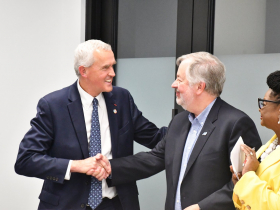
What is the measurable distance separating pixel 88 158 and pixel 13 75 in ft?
5.26

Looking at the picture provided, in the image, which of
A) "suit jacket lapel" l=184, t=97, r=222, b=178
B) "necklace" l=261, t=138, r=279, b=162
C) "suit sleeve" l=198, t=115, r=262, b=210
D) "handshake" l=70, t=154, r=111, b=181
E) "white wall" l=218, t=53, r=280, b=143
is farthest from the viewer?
"white wall" l=218, t=53, r=280, b=143

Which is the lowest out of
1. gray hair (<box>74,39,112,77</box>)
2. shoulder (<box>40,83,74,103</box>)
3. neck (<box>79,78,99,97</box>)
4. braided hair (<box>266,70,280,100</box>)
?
shoulder (<box>40,83,74,103</box>)

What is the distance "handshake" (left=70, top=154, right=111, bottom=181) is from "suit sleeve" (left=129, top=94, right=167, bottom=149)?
399mm

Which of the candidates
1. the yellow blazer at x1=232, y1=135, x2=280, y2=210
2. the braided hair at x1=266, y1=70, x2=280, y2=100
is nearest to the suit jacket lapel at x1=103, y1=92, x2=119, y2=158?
the yellow blazer at x1=232, y1=135, x2=280, y2=210

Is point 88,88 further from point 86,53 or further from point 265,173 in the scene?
point 265,173

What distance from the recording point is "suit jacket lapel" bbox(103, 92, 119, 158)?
259 centimetres

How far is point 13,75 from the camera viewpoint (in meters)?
3.67

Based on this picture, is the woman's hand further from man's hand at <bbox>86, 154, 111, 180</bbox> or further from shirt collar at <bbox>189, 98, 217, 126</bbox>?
man's hand at <bbox>86, 154, 111, 180</bbox>

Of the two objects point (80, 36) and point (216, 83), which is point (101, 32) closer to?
point (80, 36)

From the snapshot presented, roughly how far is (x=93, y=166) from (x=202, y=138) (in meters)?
0.67

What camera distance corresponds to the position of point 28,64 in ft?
12.2

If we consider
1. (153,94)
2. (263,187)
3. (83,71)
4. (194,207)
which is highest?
(83,71)

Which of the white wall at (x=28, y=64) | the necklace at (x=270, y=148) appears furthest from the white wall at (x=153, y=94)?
the necklace at (x=270, y=148)

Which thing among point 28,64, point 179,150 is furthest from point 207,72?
point 28,64
